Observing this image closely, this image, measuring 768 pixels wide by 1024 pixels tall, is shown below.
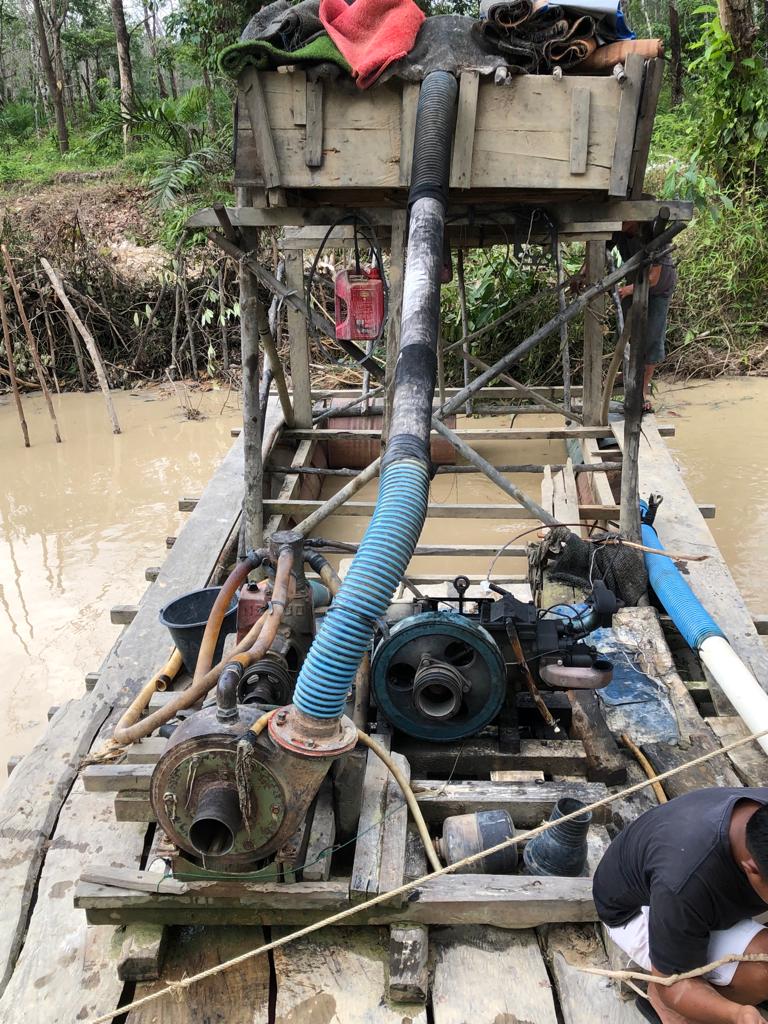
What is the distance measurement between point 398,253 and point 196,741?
8.25ft

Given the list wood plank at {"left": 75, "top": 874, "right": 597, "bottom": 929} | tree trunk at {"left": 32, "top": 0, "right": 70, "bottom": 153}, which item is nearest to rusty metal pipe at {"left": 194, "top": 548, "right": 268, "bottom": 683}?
wood plank at {"left": 75, "top": 874, "right": 597, "bottom": 929}

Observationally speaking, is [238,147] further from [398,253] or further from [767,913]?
[767,913]

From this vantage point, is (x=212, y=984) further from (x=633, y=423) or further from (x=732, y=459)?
(x=732, y=459)

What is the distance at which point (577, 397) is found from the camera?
8281 millimetres

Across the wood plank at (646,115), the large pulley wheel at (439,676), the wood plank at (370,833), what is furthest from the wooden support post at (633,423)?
the wood plank at (370,833)

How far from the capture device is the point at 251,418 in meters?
4.53

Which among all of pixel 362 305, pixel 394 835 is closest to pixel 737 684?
pixel 394 835

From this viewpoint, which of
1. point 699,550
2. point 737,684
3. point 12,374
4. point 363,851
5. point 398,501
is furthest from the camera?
point 12,374

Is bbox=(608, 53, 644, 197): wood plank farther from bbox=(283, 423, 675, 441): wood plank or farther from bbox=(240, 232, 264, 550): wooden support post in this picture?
bbox=(283, 423, 675, 441): wood plank

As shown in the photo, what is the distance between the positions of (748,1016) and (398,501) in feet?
4.54

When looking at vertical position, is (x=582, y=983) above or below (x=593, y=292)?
below

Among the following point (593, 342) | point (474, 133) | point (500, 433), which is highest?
point (474, 133)

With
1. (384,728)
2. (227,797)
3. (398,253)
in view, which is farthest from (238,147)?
(227,797)

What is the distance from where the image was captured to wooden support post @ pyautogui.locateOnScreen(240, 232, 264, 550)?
4.33 metres
